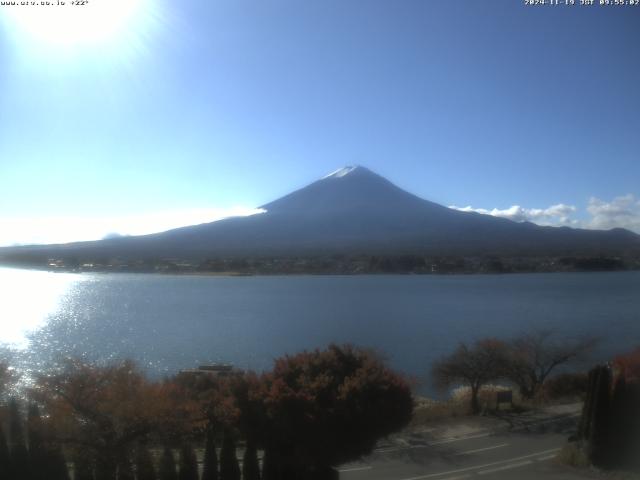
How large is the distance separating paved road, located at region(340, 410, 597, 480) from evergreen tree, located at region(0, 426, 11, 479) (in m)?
3.78

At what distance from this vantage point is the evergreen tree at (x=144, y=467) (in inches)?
243

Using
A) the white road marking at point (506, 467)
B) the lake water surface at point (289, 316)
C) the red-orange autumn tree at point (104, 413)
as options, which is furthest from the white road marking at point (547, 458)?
the lake water surface at point (289, 316)

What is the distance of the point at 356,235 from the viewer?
3263 inches

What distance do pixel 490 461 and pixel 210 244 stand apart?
7207 cm

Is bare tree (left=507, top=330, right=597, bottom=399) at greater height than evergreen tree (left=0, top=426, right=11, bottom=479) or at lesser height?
lesser

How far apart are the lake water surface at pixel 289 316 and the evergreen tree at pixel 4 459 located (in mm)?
11356

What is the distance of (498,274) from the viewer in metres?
62.6

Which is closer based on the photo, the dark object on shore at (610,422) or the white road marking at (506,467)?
the dark object on shore at (610,422)

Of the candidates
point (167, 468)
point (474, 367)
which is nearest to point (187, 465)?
point (167, 468)

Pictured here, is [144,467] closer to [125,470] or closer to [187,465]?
[125,470]

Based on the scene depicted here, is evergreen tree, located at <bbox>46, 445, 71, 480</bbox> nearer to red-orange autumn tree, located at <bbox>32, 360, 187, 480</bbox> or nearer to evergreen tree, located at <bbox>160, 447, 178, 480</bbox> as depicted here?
red-orange autumn tree, located at <bbox>32, 360, 187, 480</bbox>

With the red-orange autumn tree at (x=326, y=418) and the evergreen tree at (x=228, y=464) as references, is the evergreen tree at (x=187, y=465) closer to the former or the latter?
the evergreen tree at (x=228, y=464)

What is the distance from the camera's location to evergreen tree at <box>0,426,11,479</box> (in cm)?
586

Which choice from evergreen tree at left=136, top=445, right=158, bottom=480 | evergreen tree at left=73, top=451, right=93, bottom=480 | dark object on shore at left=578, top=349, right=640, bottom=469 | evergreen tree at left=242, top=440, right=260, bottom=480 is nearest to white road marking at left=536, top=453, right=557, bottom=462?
dark object on shore at left=578, top=349, right=640, bottom=469
